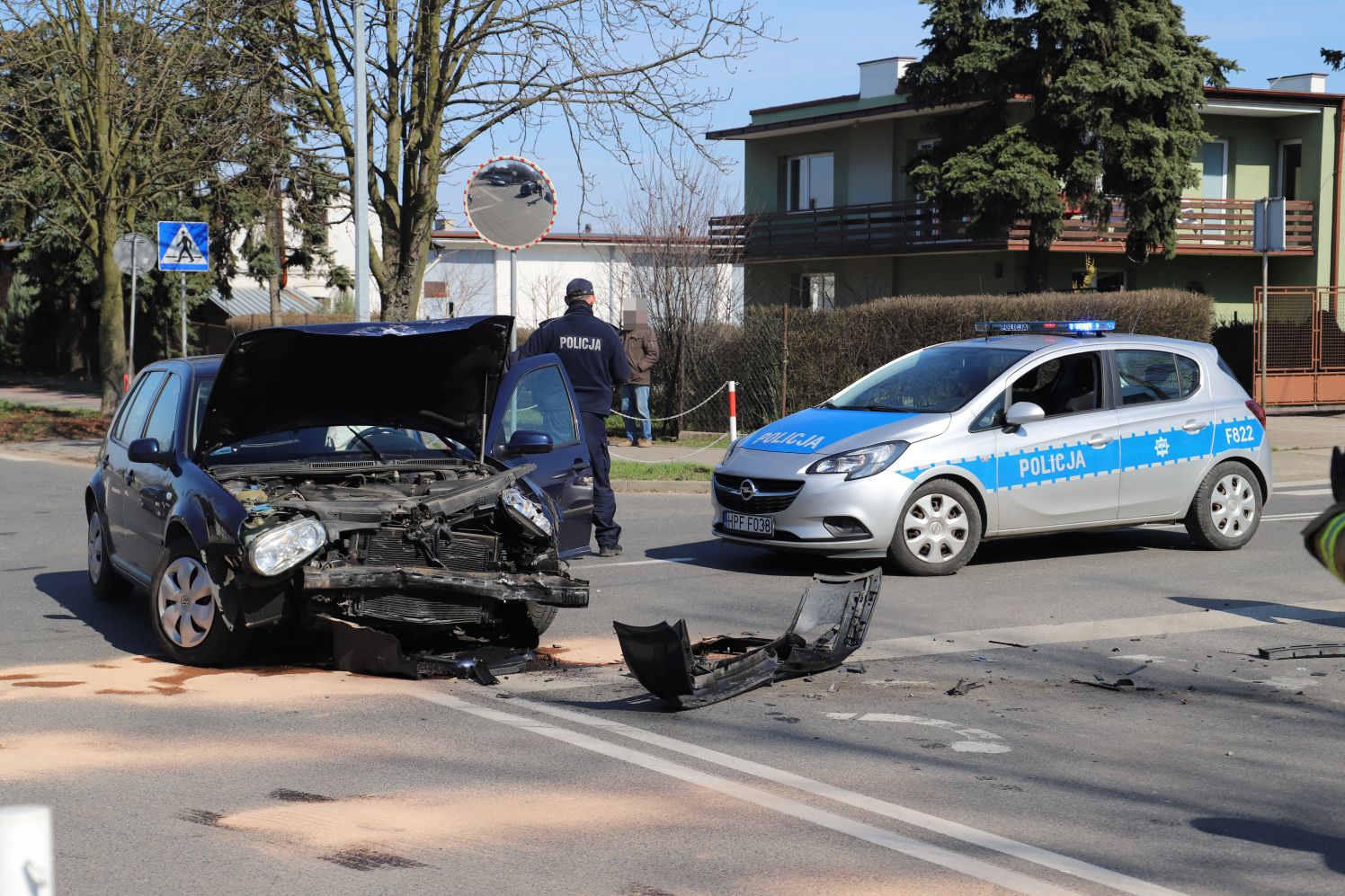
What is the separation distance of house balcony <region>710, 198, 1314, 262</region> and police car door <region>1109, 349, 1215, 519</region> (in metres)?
20.5

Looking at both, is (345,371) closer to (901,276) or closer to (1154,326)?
(1154,326)

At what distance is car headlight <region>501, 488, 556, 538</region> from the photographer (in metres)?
7.51

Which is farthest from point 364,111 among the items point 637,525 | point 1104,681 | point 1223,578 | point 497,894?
point 497,894

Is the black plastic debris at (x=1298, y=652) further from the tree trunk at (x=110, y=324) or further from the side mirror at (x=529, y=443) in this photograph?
the tree trunk at (x=110, y=324)

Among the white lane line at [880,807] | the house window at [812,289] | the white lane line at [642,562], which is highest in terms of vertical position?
the house window at [812,289]

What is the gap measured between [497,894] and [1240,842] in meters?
2.41

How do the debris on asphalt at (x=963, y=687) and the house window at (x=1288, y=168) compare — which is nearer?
the debris on asphalt at (x=963, y=687)

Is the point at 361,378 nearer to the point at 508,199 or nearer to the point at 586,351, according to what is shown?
the point at 586,351

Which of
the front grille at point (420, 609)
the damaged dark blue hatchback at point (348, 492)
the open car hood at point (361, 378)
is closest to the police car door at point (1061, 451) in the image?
the damaged dark blue hatchback at point (348, 492)

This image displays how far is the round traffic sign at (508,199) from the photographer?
14758mm

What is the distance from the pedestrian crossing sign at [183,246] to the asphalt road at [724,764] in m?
12.9

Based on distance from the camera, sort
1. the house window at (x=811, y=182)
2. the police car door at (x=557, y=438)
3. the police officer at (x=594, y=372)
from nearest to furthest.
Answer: the police car door at (x=557, y=438), the police officer at (x=594, y=372), the house window at (x=811, y=182)

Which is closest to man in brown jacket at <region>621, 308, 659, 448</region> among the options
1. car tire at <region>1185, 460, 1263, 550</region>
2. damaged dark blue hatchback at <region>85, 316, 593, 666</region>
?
car tire at <region>1185, 460, 1263, 550</region>

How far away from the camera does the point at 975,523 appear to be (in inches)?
415
